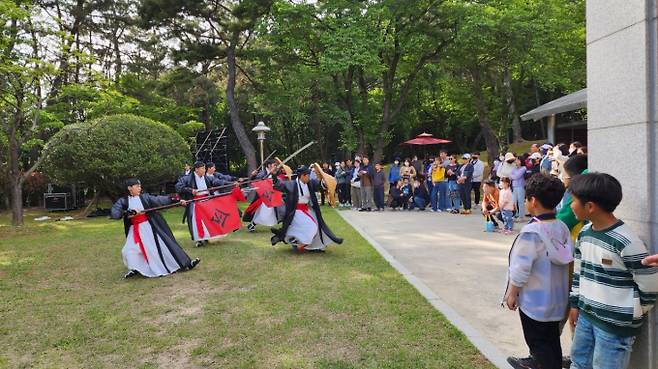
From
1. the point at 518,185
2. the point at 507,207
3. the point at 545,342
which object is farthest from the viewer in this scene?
the point at 518,185

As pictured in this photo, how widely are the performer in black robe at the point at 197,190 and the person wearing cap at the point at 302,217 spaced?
1909 millimetres

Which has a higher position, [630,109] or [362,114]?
[362,114]

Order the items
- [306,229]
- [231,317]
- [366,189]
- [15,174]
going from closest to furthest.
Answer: [231,317] → [306,229] → [15,174] → [366,189]

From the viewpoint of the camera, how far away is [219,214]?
9.62m

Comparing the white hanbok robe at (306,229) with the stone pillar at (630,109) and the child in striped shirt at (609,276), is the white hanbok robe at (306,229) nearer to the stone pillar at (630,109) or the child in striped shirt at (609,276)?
the stone pillar at (630,109)

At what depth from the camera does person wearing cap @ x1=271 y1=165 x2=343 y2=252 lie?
8.48m

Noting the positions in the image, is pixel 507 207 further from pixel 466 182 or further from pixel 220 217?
pixel 220 217

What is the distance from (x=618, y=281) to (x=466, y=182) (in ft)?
37.4

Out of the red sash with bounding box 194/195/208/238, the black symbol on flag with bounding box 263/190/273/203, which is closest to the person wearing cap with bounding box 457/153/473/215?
the black symbol on flag with bounding box 263/190/273/203

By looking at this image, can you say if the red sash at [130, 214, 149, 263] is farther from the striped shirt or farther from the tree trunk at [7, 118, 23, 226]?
the tree trunk at [7, 118, 23, 226]

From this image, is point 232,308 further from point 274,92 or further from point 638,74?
point 274,92

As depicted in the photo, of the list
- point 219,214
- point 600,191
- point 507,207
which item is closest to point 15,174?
point 219,214

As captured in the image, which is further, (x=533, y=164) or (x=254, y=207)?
(x=533, y=164)

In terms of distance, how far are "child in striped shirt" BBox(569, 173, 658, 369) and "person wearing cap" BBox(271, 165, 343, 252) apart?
19.2 feet
